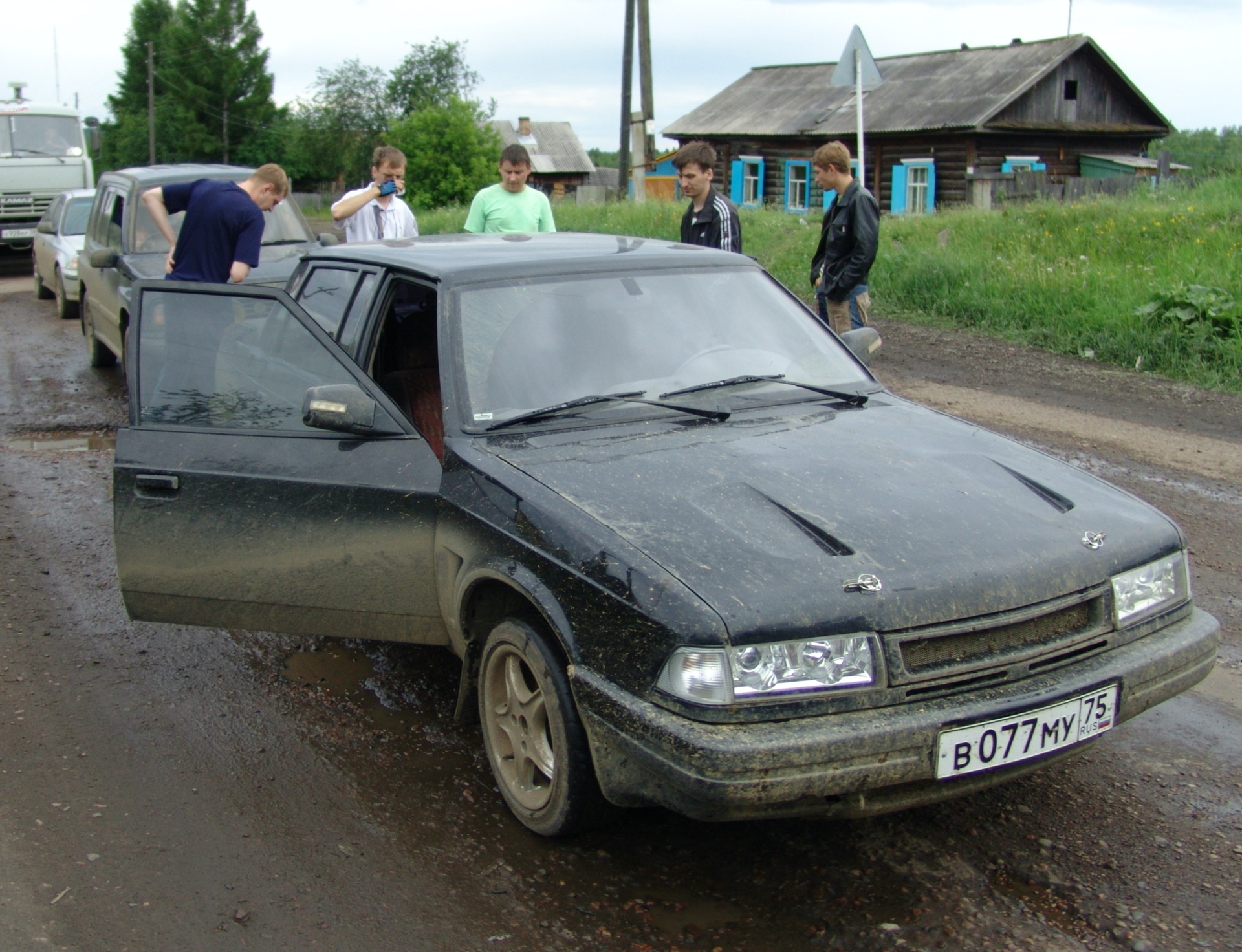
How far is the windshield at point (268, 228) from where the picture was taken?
375 inches

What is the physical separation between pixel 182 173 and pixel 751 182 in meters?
31.8

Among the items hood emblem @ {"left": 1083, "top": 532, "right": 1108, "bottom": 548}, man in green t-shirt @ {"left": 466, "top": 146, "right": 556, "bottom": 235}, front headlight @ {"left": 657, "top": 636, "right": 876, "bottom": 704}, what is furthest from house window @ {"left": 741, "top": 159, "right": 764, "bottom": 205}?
front headlight @ {"left": 657, "top": 636, "right": 876, "bottom": 704}

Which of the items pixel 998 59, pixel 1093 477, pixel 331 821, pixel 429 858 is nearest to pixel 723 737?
pixel 429 858

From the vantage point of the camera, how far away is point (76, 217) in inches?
612

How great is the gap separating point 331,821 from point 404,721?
2.22ft

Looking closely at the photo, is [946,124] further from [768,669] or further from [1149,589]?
[768,669]

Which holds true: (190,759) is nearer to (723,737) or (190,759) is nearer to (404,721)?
(404,721)

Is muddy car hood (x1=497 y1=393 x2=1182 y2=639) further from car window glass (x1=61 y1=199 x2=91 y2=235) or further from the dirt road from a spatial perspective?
car window glass (x1=61 y1=199 x2=91 y2=235)

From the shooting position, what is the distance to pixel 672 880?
9.97 feet

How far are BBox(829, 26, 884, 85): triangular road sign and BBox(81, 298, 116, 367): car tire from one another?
7.77 meters

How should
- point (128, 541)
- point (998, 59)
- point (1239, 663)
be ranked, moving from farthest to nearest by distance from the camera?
point (998, 59) < point (1239, 663) < point (128, 541)

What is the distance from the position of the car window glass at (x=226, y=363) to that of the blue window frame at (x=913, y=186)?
104 feet

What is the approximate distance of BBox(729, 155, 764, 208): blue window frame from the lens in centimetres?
3897

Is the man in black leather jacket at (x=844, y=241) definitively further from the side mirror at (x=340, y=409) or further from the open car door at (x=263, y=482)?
the side mirror at (x=340, y=409)
